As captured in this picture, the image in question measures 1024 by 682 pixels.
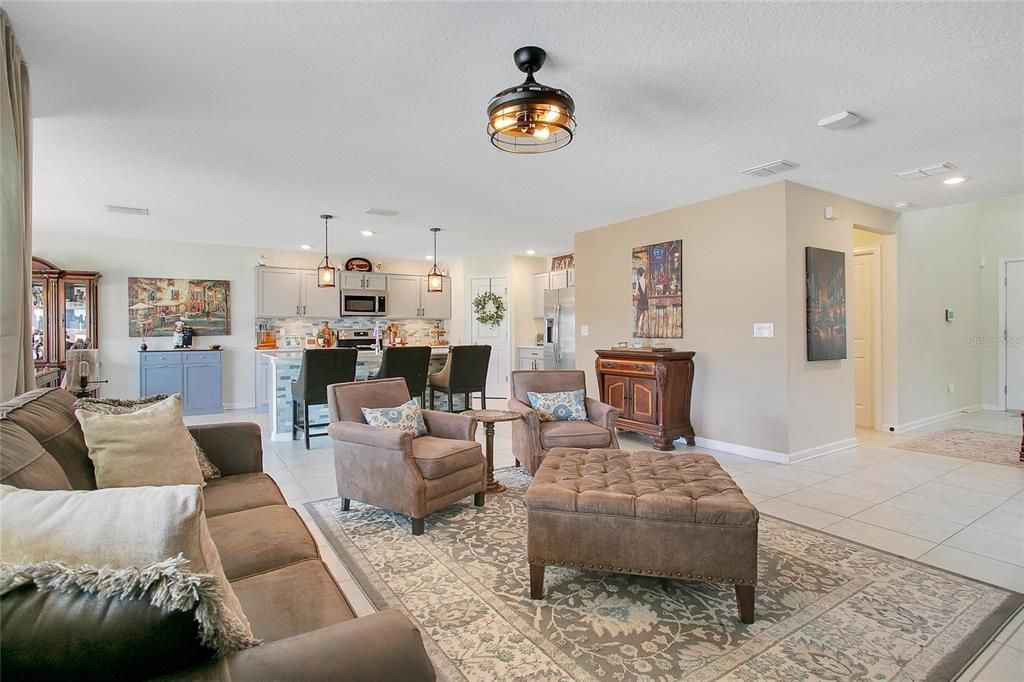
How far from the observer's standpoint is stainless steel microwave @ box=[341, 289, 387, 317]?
28.1 ft

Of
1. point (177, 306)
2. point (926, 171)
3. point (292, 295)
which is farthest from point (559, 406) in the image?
point (177, 306)

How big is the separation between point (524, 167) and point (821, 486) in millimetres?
3325

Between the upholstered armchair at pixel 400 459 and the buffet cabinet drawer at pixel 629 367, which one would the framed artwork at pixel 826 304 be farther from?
the upholstered armchair at pixel 400 459

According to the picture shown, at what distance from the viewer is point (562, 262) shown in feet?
29.5

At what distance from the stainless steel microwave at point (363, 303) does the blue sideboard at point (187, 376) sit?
2030mm

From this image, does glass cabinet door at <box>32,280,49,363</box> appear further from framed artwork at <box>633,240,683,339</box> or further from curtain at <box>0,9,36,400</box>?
framed artwork at <box>633,240,683,339</box>

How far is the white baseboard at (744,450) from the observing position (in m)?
4.48

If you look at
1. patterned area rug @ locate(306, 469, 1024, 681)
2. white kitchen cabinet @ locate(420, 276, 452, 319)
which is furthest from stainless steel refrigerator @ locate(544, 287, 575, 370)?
patterned area rug @ locate(306, 469, 1024, 681)

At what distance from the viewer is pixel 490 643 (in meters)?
1.96

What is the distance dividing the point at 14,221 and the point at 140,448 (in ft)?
4.12

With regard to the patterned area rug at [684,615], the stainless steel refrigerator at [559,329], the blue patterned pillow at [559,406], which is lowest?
the patterned area rug at [684,615]

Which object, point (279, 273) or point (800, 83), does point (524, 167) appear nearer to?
point (800, 83)

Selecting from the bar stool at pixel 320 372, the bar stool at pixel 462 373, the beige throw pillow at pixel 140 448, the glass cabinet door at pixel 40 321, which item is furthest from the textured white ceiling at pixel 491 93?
the glass cabinet door at pixel 40 321

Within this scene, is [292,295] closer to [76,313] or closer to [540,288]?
[76,313]
